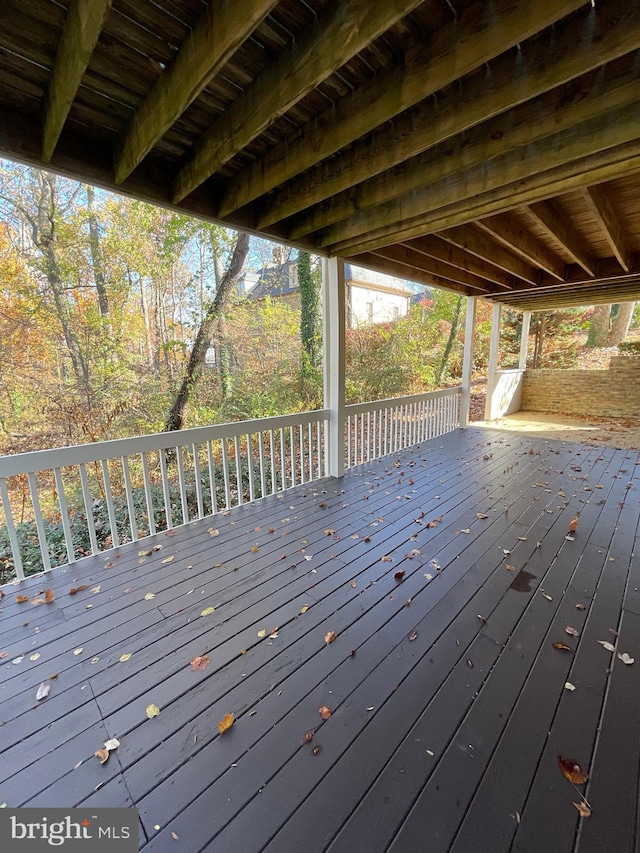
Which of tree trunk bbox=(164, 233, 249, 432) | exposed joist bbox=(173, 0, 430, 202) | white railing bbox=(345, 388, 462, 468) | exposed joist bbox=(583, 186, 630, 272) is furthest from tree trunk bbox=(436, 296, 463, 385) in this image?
exposed joist bbox=(173, 0, 430, 202)

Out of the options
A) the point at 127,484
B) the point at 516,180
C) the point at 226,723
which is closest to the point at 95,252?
the point at 127,484

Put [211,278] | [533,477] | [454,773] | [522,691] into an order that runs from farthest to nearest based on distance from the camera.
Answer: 1. [211,278]
2. [533,477]
3. [522,691]
4. [454,773]

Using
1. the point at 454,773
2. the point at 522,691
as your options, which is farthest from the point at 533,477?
the point at 454,773

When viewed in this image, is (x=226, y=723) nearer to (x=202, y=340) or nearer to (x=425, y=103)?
(x=425, y=103)

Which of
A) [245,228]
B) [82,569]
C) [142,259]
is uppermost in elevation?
[142,259]

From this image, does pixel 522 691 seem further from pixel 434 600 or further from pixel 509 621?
pixel 434 600

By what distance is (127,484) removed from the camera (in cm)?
283

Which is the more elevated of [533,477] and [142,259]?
[142,259]

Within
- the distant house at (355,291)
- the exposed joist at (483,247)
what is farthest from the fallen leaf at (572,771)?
the distant house at (355,291)

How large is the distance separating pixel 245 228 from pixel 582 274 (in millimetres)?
5348

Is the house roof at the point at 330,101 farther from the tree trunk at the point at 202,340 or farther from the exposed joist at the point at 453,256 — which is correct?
the tree trunk at the point at 202,340

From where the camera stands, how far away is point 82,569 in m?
2.55

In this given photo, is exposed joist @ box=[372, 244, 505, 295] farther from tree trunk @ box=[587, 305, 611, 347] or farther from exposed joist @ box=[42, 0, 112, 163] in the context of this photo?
tree trunk @ box=[587, 305, 611, 347]

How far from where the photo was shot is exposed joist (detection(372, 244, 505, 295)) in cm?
409
